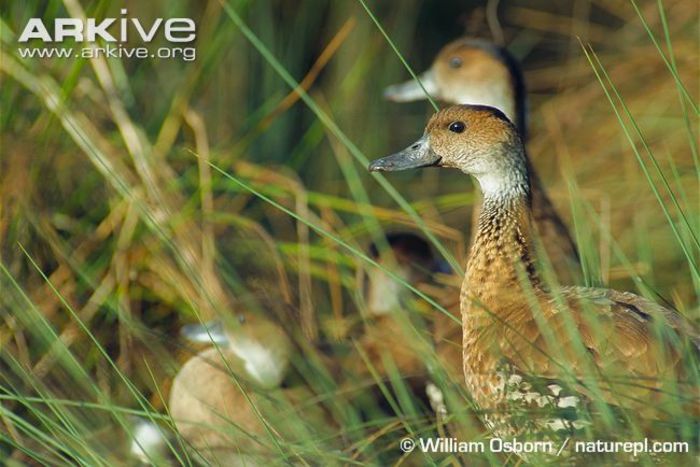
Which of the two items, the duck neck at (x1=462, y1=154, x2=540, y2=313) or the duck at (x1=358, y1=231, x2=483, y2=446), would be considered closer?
the duck at (x1=358, y1=231, x2=483, y2=446)

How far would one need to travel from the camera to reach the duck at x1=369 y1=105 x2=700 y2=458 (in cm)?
257

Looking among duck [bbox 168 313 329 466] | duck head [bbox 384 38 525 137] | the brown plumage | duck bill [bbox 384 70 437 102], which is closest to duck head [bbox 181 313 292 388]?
duck [bbox 168 313 329 466]

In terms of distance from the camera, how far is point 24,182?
416cm

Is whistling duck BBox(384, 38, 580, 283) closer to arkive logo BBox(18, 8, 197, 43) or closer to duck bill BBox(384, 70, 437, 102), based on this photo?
duck bill BBox(384, 70, 437, 102)

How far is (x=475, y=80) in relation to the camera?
17.1ft

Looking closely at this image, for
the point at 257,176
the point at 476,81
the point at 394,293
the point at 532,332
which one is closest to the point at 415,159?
the point at 394,293

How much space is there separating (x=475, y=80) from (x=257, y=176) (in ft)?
3.33

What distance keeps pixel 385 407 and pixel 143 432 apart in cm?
67

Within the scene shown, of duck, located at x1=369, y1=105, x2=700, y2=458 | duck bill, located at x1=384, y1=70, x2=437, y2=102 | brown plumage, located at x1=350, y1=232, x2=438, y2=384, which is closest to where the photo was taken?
duck, located at x1=369, y1=105, x2=700, y2=458

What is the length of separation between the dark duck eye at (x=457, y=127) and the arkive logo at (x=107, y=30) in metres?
1.22

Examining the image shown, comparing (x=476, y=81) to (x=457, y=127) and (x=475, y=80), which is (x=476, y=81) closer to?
(x=475, y=80)

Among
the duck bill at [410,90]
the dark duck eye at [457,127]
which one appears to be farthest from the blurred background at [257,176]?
the dark duck eye at [457,127]

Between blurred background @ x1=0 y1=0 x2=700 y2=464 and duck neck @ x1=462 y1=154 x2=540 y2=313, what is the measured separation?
0.17 m

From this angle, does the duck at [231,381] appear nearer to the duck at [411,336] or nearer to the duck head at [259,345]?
the duck head at [259,345]
